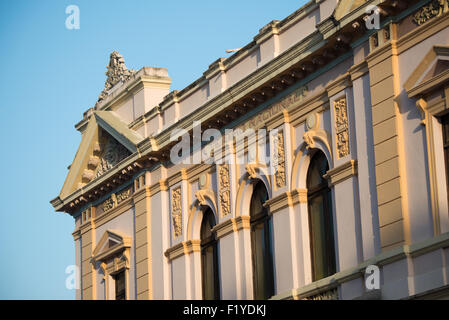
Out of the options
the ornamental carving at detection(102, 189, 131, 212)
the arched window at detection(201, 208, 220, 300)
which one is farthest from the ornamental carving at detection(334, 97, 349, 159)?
the ornamental carving at detection(102, 189, 131, 212)

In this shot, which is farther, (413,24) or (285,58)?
(285,58)

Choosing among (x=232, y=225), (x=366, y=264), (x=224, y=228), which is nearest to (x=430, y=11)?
(x=366, y=264)

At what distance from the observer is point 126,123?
34.8 metres

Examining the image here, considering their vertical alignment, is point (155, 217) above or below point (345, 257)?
above

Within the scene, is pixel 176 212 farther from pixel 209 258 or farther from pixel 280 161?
pixel 280 161

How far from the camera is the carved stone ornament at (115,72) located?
118 ft

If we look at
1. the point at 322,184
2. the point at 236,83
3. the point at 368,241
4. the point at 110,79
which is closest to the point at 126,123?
the point at 110,79

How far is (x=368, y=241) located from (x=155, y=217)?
933 centimetres

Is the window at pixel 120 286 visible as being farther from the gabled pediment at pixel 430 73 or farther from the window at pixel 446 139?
the window at pixel 446 139

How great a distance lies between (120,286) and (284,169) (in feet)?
27.9

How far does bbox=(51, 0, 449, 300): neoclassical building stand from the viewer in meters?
23.0
